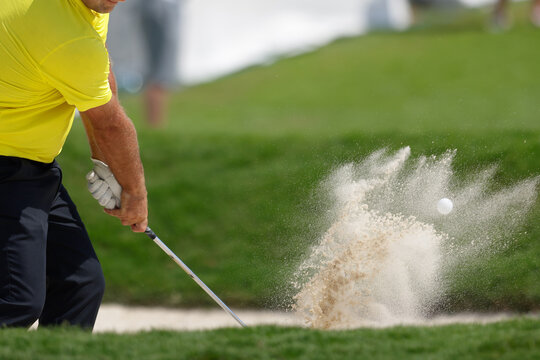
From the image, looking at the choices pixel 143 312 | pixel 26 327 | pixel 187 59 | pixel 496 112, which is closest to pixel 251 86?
pixel 187 59

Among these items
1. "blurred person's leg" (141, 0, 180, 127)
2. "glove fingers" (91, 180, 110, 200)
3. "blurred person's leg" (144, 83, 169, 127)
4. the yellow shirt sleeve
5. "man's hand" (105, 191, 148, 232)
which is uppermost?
"blurred person's leg" (141, 0, 180, 127)

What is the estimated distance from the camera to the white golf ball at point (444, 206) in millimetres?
3871

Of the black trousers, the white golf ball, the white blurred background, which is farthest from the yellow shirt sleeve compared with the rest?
the white blurred background

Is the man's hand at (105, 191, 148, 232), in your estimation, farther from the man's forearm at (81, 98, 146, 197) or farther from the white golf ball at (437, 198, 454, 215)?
the white golf ball at (437, 198, 454, 215)

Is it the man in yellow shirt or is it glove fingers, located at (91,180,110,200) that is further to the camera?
glove fingers, located at (91,180,110,200)

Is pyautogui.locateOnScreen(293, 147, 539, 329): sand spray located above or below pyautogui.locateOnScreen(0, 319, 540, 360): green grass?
above

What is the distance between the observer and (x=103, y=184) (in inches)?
120

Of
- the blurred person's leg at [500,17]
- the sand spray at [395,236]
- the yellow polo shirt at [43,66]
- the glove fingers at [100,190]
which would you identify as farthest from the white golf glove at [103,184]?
the blurred person's leg at [500,17]

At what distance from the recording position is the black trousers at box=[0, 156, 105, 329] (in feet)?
9.02

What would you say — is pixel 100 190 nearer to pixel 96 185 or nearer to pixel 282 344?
pixel 96 185

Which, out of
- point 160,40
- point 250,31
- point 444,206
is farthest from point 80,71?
point 250,31

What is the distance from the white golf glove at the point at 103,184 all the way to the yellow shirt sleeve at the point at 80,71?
39cm

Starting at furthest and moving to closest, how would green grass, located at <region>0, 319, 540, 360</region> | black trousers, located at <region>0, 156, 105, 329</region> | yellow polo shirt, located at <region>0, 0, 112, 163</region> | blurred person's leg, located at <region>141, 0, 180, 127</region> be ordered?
blurred person's leg, located at <region>141, 0, 180, 127</region>, black trousers, located at <region>0, 156, 105, 329</region>, yellow polo shirt, located at <region>0, 0, 112, 163</region>, green grass, located at <region>0, 319, 540, 360</region>

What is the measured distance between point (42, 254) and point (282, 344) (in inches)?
40.1
